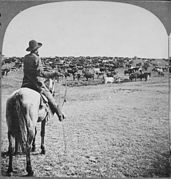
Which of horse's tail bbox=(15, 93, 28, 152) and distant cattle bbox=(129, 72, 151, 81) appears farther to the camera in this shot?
distant cattle bbox=(129, 72, 151, 81)

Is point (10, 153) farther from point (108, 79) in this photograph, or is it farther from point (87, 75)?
point (108, 79)

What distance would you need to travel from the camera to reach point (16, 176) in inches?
107

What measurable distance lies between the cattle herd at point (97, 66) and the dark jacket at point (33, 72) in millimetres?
46

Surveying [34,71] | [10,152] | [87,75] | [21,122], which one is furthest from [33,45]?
[10,152]

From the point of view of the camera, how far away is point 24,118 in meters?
2.67

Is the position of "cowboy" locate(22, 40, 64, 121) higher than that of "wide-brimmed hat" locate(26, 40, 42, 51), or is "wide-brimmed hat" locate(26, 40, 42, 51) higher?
"wide-brimmed hat" locate(26, 40, 42, 51)

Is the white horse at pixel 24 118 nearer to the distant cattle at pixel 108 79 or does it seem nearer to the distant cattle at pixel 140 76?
the distant cattle at pixel 108 79

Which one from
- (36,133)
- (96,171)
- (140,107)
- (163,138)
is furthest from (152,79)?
(36,133)

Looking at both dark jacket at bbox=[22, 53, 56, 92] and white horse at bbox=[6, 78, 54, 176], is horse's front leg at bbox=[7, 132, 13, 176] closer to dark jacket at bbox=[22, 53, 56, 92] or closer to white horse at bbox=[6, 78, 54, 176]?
white horse at bbox=[6, 78, 54, 176]

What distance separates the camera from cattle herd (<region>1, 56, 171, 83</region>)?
273cm

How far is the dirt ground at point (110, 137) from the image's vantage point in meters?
2.67

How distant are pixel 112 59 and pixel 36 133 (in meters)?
0.89

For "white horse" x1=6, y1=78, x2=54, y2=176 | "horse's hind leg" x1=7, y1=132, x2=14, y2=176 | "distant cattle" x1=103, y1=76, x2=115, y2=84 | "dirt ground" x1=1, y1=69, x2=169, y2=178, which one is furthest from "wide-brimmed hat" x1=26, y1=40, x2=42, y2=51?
"horse's hind leg" x1=7, y1=132, x2=14, y2=176

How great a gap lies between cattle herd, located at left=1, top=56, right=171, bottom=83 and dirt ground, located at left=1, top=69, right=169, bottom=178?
7 cm
